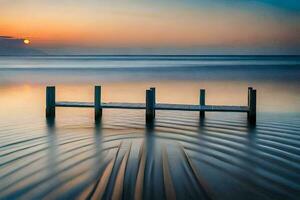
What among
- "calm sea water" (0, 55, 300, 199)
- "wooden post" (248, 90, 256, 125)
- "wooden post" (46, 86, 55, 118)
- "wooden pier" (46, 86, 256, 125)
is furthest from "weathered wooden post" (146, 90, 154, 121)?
"wooden post" (46, 86, 55, 118)

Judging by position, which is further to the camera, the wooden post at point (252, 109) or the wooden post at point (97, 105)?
the wooden post at point (97, 105)

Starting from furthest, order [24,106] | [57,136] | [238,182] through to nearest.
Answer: [24,106], [57,136], [238,182]

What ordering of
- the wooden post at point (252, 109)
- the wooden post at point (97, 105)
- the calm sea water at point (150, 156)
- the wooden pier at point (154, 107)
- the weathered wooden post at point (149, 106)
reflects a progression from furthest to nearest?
the wooden post at point (97, 105) < the weathered wooden post at point (149, 106) < the wooden pier at point (154, 107) < the wooden post at point (252, 109) < the calm sea water at point (150, 156)

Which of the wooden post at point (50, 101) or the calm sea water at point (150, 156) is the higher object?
the wooden post at point (50, 101)

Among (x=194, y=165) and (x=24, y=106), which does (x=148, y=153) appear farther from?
(x=24, y=106)

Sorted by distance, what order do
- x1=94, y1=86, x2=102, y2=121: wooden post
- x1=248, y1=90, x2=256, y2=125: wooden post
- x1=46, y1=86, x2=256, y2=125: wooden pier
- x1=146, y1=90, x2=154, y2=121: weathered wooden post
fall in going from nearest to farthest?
x1=248, y1=90, x2=256, y2=125: wooden post < x1=46, y1=86, x2=256, y2=125: wooden pier < x1=146, y1=90, x2=154, y2=121: weathered wooden post < x1=94, y1=86, x2=102, y2=121: wooden post

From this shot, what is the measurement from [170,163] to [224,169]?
2.79 feet

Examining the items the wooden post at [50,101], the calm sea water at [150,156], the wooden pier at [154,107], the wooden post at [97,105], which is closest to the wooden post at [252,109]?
the wooden pier at [154,107]

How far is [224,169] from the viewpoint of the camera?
5.75 metres

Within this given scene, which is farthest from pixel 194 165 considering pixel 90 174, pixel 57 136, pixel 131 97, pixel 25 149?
pixel 131 97

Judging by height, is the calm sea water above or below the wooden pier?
below

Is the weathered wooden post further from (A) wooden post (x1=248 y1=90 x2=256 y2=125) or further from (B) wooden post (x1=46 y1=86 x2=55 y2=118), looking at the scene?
(B) wooden post (x1=46 y1=86 x2=55 y2=118)

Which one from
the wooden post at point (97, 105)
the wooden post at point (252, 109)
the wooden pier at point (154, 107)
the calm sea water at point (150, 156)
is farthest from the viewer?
the wooden post at point (97, 105)

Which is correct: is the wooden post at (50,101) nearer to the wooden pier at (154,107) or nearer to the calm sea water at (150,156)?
the wooden pier at (154,107)
